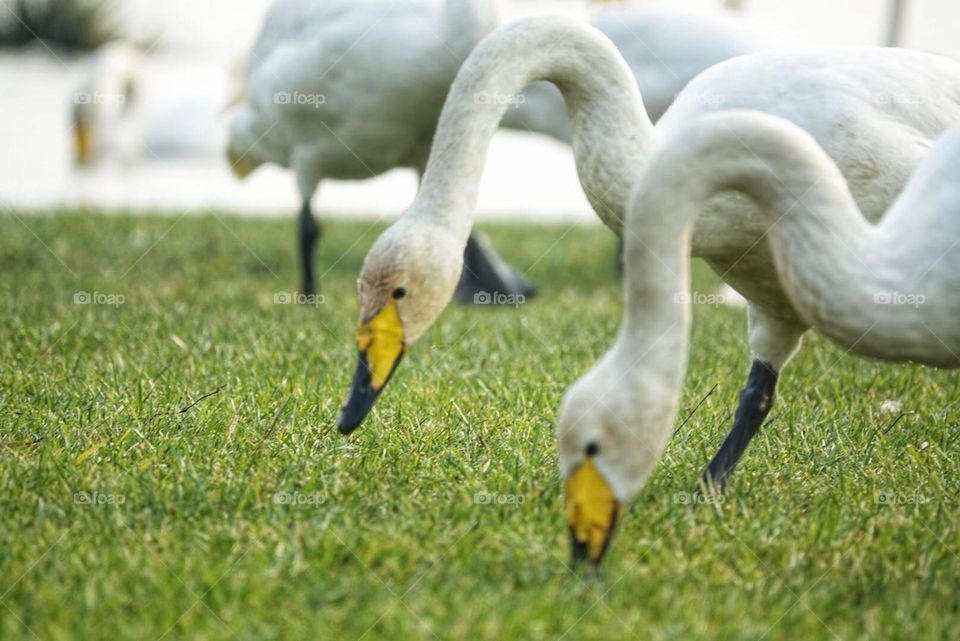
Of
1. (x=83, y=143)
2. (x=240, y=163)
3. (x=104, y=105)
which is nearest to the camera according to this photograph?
(x=240, y=163)

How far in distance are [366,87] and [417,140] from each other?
19.7 inches

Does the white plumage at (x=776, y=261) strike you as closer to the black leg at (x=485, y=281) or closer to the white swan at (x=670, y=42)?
the white swan at (x=670, y=42)

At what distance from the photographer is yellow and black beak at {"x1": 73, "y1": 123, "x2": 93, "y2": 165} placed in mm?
15141

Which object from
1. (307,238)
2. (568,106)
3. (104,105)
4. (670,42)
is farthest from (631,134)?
(104,105)

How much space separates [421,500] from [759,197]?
1.14 metres

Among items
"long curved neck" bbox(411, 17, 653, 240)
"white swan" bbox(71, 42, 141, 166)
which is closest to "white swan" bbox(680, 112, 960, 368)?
"long curved neck" bbox(411, 17, 653, 240)

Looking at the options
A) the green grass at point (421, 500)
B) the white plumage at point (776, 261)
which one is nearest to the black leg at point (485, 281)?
the green grass at point (421, 500)

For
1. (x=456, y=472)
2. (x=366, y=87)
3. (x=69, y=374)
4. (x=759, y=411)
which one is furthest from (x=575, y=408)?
(x=366, y=87)

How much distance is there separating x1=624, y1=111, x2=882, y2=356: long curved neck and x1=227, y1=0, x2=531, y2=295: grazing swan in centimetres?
374

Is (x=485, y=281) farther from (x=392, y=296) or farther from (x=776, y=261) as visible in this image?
(x=776, y=261)

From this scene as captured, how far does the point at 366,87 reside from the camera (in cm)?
671

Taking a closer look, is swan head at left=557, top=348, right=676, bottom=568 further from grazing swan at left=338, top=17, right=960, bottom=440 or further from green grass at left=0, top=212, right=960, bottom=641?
grazing swan at left=338, top=17, right=960, bottom=440

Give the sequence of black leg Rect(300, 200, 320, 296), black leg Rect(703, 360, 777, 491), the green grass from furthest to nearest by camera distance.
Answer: black leg Rect(300, 200, 320, 296) < black leg Rect(703, 360, 777, 491) < the green grass

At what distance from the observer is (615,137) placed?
365 cm
